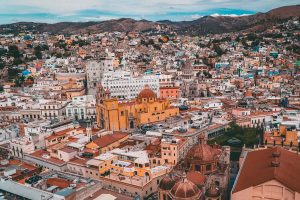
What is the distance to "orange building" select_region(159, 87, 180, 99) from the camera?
261 ft

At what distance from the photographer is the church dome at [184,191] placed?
28.0m

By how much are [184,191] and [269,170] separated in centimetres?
742

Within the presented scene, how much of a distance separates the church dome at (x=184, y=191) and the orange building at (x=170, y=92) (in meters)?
51.0

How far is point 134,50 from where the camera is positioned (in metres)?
154

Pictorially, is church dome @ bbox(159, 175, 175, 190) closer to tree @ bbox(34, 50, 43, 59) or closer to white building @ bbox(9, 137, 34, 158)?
white building @ bbox(9, 137, 34, 158)

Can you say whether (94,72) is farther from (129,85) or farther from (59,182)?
(59,182)

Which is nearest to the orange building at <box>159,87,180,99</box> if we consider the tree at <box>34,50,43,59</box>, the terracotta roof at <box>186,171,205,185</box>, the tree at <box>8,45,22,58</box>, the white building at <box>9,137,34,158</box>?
the white building at <box>9,137,34,158</box>

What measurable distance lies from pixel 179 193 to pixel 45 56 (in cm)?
11764

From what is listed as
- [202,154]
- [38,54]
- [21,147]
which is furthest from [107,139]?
[38,54]

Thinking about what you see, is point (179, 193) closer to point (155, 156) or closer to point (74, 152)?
point (155, 156)

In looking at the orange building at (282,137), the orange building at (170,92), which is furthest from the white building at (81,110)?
the orange building at (282,137)

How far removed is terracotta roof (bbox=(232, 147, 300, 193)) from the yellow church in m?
26.9

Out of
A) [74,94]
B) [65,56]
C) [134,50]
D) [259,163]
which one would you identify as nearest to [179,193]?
[259,163]

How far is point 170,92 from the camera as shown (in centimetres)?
8000
